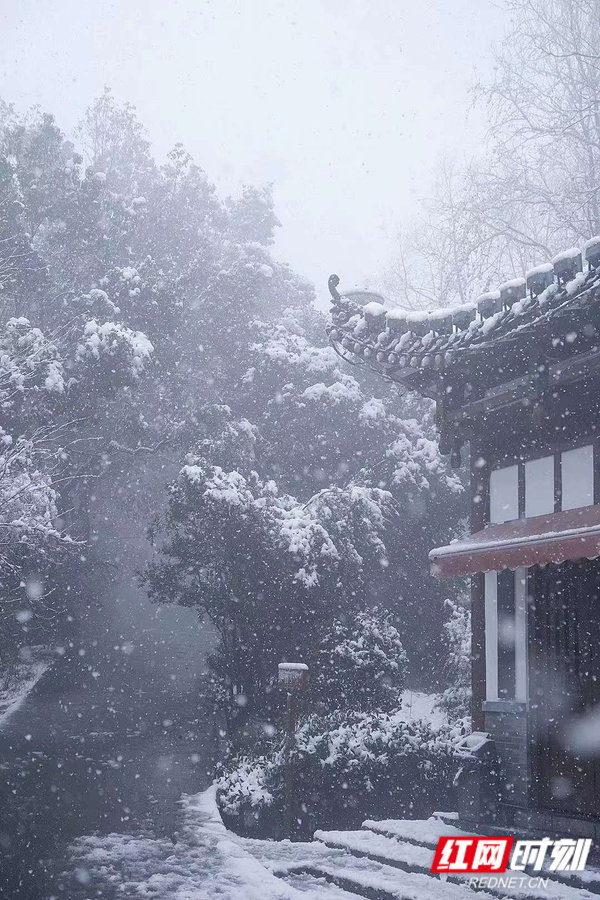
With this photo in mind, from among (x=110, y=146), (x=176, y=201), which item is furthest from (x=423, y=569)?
(x=110, y=146)

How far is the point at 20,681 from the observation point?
68.7 feet

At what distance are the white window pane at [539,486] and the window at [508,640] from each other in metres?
0.65

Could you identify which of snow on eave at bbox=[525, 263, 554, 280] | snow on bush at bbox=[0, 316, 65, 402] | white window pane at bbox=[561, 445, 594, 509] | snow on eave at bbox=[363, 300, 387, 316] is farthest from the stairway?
snow on bush at bbox=[0, 316, 65, 402]

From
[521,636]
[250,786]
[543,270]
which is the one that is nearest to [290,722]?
[250,786]

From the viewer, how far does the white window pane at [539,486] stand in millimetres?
7902

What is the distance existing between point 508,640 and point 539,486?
1.58 meters

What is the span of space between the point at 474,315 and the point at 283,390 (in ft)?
47.0

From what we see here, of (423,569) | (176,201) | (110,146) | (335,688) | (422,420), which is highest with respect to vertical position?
(110,146)

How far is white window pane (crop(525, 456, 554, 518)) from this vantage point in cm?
790

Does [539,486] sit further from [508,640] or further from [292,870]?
[292,870]

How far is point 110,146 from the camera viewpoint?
3091 cm

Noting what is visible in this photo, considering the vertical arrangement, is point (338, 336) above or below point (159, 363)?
below

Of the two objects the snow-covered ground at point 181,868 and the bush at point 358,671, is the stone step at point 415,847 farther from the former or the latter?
the bush at point 358,671

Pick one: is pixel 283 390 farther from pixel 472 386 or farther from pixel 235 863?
pixel 235 863
